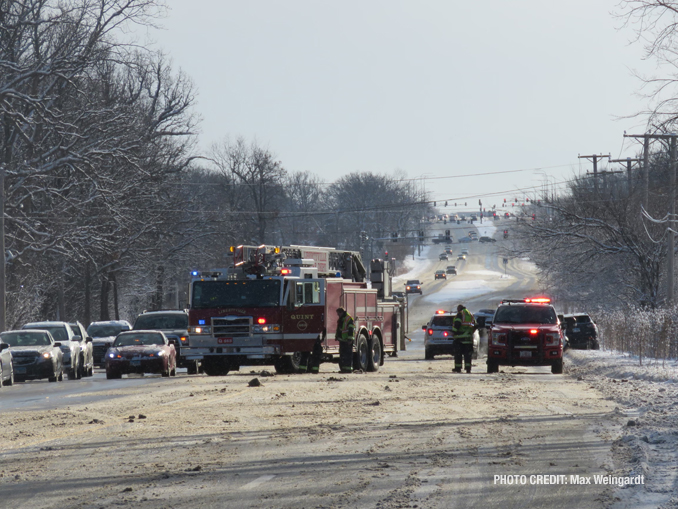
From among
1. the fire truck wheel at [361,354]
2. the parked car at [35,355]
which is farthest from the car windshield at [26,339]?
the fire truck wheel at [361,354]

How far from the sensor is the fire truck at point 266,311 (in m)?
26.3

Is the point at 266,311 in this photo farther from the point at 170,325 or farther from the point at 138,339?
the point at 170,325

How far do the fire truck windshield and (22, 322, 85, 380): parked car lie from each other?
466 centimetres

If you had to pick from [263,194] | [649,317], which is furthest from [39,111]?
[263,194]


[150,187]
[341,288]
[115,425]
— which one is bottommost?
[115,425]

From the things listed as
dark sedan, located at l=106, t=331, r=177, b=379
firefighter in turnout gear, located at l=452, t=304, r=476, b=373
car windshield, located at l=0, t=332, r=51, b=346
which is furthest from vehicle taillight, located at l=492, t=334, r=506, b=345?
car windshield, located at l=0, t=332, r=51, b=346

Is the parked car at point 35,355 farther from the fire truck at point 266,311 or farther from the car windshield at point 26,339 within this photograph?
the fire truck at point 266,311

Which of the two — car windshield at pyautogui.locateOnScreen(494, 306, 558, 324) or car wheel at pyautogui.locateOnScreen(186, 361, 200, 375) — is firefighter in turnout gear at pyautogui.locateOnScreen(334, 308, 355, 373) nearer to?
car windshield at pyautogui.locateOnScreen(494, 306, 558, 324)

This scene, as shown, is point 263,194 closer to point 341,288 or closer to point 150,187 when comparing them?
point 150,187

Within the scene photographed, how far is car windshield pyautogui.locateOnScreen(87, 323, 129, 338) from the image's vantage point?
39094 mm

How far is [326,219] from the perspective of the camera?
14412cm

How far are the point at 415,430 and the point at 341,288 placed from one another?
47.9 feet

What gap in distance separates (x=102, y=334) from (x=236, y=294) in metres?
14.2

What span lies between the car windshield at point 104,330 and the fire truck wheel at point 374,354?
13.1m
